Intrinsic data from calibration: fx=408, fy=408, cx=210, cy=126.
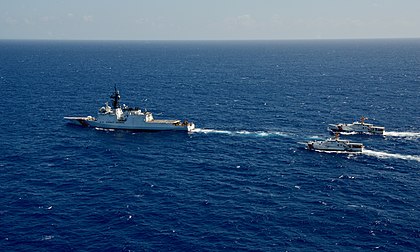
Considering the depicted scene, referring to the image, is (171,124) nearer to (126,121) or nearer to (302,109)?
(126,121)

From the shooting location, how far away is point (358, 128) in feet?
516

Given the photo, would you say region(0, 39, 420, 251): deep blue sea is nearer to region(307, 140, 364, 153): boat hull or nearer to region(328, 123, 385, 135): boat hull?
region(307, 140, 364, 153): boat hull

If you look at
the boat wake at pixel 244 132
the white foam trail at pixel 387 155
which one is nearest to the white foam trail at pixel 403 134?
the white foam trail at pixel 387 155

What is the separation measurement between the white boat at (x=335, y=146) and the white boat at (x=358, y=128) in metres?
21.4

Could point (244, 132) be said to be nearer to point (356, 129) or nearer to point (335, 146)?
point (335, 146)

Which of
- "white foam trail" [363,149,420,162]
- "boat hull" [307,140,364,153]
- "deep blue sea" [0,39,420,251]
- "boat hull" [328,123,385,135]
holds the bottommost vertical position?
"deep blue sea" [0,39,420,251]

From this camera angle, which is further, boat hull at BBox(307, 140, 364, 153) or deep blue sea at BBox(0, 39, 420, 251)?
boat hull at BBox(307, 140, 364, 153)

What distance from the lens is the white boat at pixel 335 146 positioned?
5276 inches

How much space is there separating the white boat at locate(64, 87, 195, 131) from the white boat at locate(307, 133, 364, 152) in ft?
160

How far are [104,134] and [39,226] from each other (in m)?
76.4

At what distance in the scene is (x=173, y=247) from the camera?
78.3 metres

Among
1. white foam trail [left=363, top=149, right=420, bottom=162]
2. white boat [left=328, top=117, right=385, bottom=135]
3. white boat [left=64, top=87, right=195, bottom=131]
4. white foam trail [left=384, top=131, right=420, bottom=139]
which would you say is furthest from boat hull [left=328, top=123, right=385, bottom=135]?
white boat [left=64, top=87, right=195, bottom=131]

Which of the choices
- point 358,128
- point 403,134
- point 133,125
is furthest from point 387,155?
point 133,125

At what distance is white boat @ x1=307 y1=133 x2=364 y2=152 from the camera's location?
440 feet
